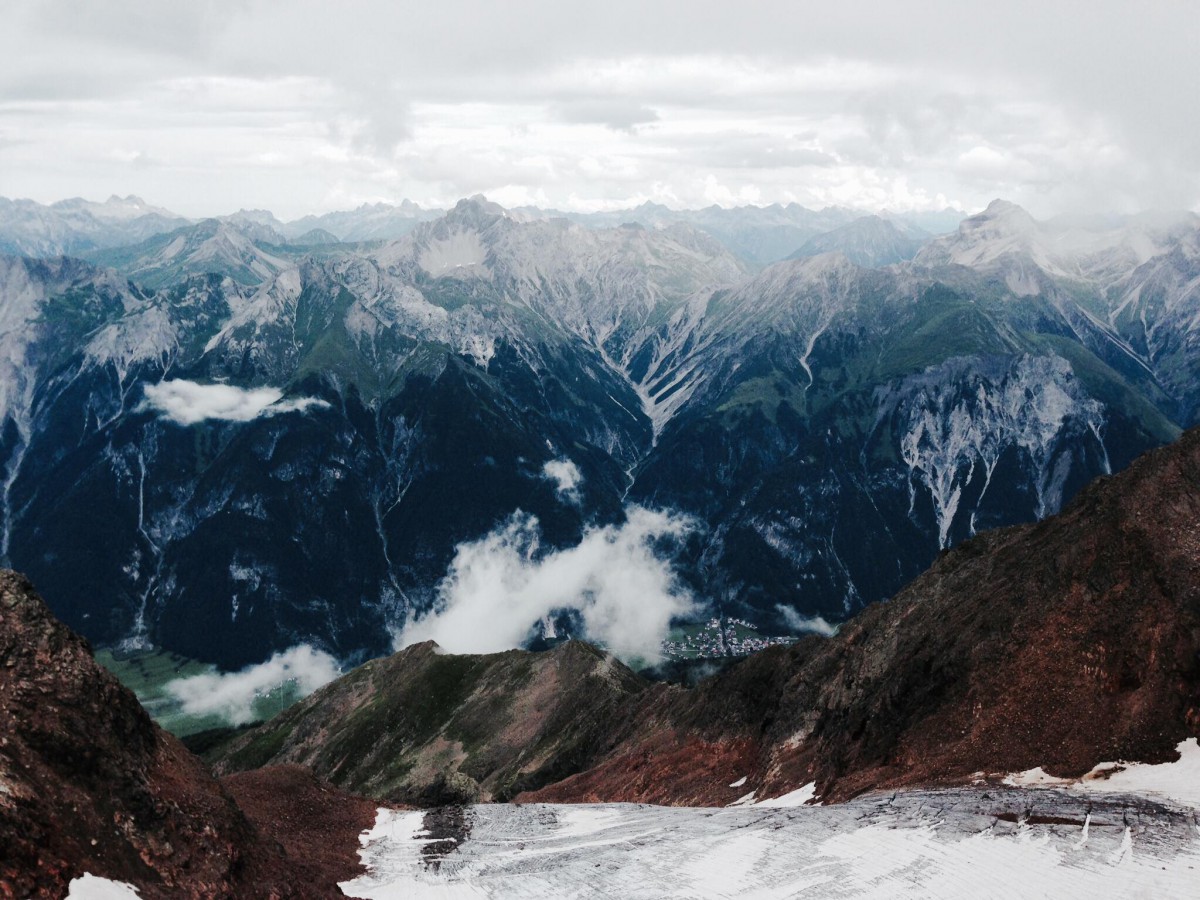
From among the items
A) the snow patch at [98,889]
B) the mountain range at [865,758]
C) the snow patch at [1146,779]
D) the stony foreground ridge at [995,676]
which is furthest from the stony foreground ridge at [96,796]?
the snow patch at [1146,779]

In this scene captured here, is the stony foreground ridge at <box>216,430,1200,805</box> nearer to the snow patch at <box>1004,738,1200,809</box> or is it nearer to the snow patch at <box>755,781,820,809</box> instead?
the snow patch at <box>1004,738,1200,809</box>

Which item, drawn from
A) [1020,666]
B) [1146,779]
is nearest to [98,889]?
[1146,779]

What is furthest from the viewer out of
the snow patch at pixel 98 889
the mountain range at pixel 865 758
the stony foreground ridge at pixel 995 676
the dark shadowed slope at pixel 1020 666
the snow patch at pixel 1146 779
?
Result: the stony foreground ridge at pixel 995 676

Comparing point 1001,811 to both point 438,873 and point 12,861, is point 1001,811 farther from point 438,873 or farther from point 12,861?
point 12,861

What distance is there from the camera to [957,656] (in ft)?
294

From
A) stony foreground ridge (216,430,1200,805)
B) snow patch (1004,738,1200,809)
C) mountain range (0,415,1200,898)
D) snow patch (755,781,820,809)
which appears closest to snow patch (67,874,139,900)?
mountain range (0,415,1200,898)

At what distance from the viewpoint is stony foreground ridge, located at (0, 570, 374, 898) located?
4406 cm

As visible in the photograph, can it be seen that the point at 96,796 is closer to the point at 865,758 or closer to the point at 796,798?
the point at 796,798

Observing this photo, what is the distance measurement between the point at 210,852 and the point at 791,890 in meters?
37.2

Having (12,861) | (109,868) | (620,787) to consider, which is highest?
(12,861)

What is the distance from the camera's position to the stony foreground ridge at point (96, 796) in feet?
145

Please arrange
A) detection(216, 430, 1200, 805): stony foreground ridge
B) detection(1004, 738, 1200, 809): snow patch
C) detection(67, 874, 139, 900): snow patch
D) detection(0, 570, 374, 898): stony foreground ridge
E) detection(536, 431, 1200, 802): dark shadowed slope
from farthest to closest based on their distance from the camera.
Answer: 1. detection(216, 430, 1200, 805): stony foreground ridge
2. detection(536, 431, 1200, 802): dark shadowed slope
3. detection(1004, 738, 1200, 809): snow patch
4. detection(0, 570, 374, 898): stony foreground ridge
5. detection(67, 874, 139, 900): snow patch

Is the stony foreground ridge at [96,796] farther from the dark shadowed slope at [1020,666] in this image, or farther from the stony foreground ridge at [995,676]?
the stony foreground ridge at [995,676]

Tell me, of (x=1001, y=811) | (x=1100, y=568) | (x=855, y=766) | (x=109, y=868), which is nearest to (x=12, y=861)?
(x=109, y=868)
